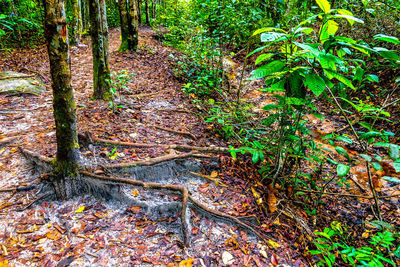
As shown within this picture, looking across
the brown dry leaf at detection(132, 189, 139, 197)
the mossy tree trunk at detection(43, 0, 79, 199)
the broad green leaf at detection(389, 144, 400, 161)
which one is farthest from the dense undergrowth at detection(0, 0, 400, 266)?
the mossy tree trunk at detection(43, 0, 79, 199)

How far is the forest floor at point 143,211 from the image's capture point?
2.33 metres

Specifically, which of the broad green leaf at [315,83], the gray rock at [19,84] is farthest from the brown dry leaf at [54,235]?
the gray rock at [19,84]

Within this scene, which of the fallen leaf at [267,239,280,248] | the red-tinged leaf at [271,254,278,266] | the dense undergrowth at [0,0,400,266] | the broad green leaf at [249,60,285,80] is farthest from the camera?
the fallen leaf at [267,239,280,248]

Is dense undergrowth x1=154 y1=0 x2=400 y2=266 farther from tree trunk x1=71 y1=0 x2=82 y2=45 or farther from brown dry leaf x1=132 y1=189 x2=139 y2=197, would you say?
tree trunk x1=71 y1=0 x2=82 y2=45

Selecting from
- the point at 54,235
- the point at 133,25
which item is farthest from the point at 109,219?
the point at 133,25

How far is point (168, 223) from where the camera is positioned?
107 inches

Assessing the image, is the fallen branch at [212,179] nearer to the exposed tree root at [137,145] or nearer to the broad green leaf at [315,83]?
the exposed tree root at [137,145]

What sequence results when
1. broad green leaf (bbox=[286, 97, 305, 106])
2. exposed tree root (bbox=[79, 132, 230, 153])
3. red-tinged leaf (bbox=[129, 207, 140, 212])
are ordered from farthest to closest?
exposed tree root (bbox=[79, 132, 230, 153]) → red-tinged leaf (bbox=[129, 207, 140, 212]) → broad green leaf (bbox=[286, 97, 305, 106])

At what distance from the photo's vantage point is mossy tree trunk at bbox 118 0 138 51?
29.8 feet

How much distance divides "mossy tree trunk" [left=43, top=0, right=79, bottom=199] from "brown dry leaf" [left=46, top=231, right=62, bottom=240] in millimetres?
479

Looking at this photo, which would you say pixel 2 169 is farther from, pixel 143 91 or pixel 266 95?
pixel 266 95

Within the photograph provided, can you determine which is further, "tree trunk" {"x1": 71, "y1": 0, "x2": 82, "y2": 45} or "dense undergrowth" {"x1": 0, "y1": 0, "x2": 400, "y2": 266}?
"tree trunk" {"x1": 71, "y1": 0, "x2": 82, "y2": 45}

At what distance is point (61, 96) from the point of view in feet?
7.75

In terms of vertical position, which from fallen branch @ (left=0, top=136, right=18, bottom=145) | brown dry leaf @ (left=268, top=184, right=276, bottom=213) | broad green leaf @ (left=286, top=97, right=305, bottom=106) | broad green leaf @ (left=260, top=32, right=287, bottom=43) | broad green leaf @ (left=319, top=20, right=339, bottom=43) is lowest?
brown dry leaf @ (left=268, top=184, right=276, bottom=213)
